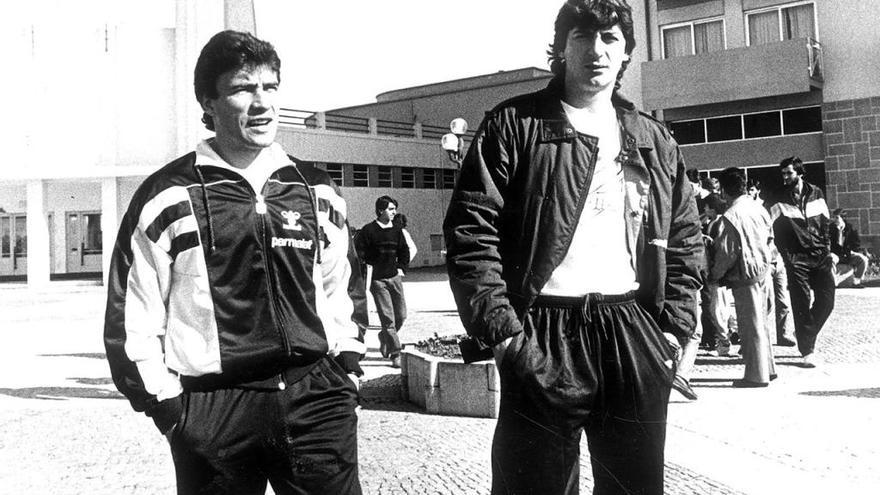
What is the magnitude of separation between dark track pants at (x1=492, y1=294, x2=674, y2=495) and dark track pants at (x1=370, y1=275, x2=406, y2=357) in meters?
7.20

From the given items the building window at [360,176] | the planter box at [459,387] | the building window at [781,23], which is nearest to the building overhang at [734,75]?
the building window at [781,23]

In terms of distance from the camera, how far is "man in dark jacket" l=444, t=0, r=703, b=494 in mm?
2541

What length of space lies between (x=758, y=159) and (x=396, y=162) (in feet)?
65.6

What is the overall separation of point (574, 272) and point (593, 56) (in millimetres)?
699

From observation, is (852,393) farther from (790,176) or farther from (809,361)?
(790,176)

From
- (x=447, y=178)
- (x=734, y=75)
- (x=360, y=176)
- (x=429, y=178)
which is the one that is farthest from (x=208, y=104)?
(x=447, y=178)

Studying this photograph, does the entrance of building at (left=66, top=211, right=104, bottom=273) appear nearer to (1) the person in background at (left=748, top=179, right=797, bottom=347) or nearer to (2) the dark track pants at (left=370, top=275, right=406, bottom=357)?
(2) the dark track pants at (left=370, top=275, right=406, bottom=357)

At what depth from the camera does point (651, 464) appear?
263 centimetres

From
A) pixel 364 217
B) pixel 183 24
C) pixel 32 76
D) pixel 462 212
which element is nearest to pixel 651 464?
pixel 462 212

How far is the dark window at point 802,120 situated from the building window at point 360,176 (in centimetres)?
2021

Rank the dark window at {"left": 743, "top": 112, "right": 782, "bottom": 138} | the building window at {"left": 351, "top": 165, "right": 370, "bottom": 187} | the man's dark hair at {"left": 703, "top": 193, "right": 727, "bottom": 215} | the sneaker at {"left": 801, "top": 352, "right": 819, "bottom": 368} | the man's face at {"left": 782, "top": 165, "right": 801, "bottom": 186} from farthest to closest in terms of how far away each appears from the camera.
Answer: the building window at {"left": 351, "top": 165, "right": 370, "bottom": 187} < the dark window at {"left": 743, "top": 112, "right": 782, "bottom": 138} < the man's dark hair at {"left": 703, "top": 193, "right": 727, "bottom": 215} < the sneaker at {"left": 801, "top": 352, "right": 819, "bottom": 368} < the man's face at {"left": 782, "top": 165, "right": 801, "bottom": 186}

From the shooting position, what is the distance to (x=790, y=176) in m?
8.20

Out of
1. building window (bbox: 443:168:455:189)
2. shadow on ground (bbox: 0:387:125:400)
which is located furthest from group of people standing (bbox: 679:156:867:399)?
building window (bbox: 443:168:455:189)

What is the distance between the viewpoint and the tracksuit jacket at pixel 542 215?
2539 millimetres
